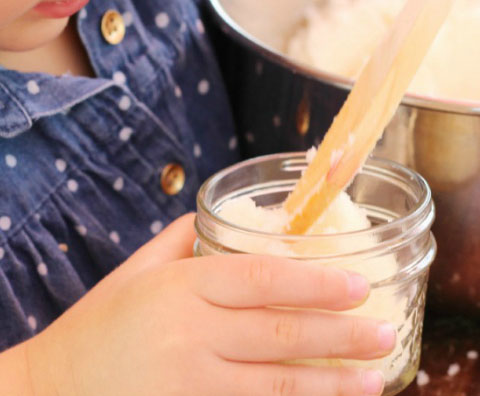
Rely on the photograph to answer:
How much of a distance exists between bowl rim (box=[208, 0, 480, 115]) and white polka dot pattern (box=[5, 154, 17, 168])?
23 cm

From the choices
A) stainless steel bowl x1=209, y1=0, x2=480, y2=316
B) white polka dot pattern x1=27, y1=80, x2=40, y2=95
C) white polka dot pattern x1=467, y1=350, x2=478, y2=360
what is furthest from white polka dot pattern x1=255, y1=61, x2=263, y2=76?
white polka dot pattern x1=467, y1=350, x2=478, y2=360

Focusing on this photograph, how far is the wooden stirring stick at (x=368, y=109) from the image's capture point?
364 mm

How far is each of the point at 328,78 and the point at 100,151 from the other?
0.91 feet

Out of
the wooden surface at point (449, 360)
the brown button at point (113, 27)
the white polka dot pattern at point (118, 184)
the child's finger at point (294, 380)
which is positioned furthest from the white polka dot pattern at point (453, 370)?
the brown button at point (113, 27)

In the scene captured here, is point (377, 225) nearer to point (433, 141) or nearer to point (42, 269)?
point (433, 141)

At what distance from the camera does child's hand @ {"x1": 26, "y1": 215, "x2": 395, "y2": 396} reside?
382mm

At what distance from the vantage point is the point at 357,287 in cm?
37

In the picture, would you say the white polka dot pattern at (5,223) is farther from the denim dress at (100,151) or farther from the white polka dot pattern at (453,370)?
the white polka dot pattern at (453,370)

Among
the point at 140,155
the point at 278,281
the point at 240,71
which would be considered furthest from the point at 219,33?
the point at 278,281

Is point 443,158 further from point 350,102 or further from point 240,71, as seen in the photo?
point 240,71

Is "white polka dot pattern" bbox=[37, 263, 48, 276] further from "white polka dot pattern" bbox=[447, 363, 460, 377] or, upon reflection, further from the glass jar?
"white polka dot pattern" bbox=[447, 363, 460, 377]

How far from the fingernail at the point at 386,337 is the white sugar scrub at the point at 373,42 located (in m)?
0.28

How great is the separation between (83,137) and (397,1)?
1.20 feet

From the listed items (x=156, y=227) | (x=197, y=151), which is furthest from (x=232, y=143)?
(x=156, y=227)
